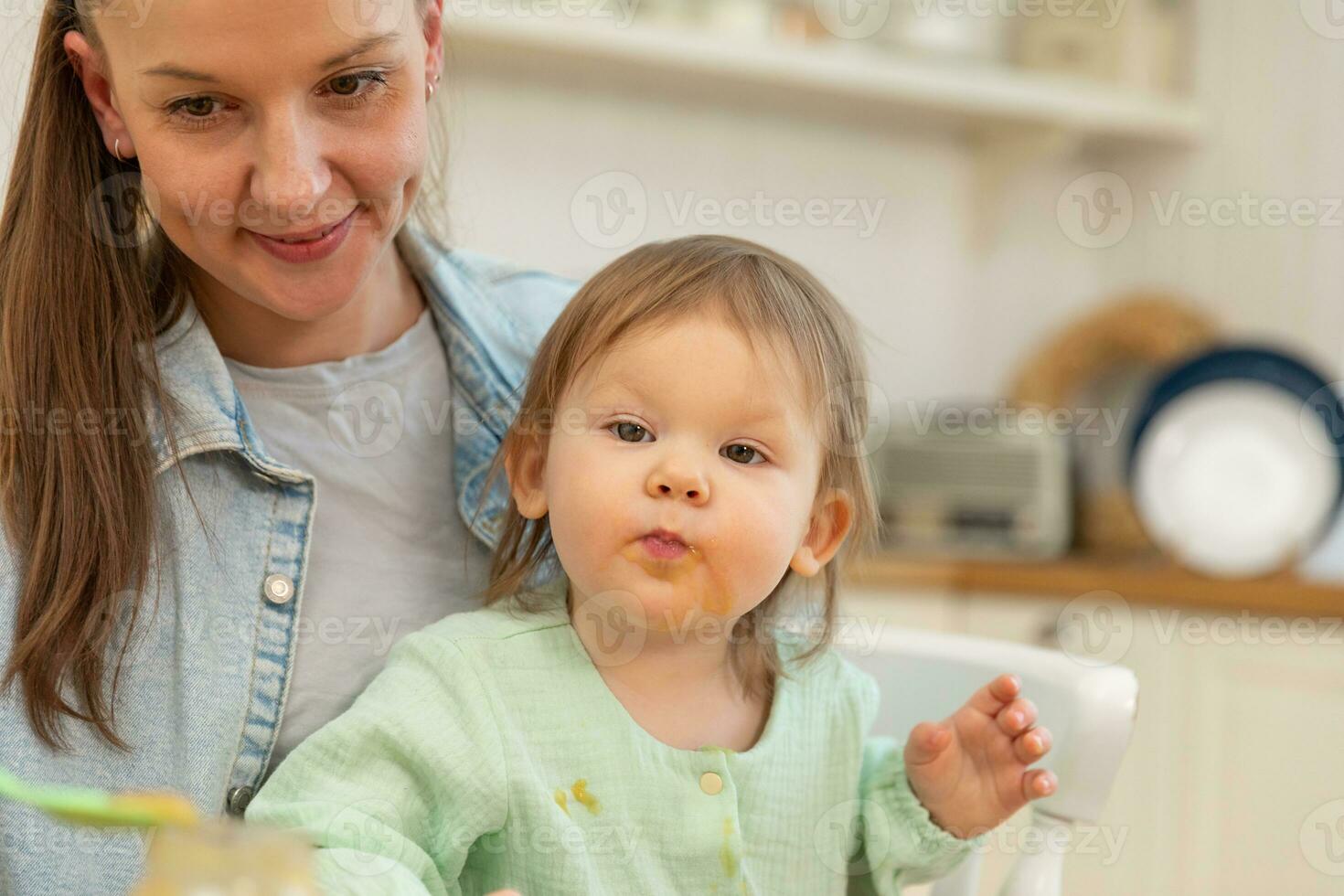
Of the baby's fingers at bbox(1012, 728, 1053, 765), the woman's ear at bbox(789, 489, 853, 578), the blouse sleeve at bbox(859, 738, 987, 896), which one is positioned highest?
the woman's ear at bbox(789, 489, 853, 578)

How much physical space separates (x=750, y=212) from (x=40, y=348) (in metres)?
1.74

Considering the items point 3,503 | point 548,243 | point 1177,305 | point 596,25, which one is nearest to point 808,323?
point 3,503

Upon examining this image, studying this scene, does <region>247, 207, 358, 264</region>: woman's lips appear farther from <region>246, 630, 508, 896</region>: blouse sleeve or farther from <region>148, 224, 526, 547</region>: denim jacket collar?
<region>246, 630, 508, 896</region>: blouse sleeve

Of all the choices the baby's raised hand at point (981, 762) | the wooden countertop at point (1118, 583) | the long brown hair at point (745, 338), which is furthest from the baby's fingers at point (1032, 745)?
the wooden countertop at point (1118, 583)

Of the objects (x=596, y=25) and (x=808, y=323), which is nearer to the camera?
(x=808, y=323)

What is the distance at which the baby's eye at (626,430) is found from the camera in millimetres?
952

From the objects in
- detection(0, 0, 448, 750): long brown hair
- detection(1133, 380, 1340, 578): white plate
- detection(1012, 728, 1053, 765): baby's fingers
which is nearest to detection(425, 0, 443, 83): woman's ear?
detection(0, 0, 448, 750): long brown hair

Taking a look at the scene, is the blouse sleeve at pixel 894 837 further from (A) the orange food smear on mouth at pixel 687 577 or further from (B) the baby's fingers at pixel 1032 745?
(A) the orange food smear on mouth at pixel 687 577

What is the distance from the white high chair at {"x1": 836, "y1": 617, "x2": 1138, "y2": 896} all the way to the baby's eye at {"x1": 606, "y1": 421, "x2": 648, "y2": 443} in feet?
1.34

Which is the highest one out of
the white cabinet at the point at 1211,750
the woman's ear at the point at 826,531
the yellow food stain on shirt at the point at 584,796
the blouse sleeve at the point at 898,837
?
the woman's ear at the point at 826,531

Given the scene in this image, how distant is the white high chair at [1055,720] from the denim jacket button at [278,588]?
545 mm

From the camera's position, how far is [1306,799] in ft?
7.26

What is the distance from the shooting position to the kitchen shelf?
2.27m

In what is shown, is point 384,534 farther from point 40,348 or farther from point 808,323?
point 808,323
